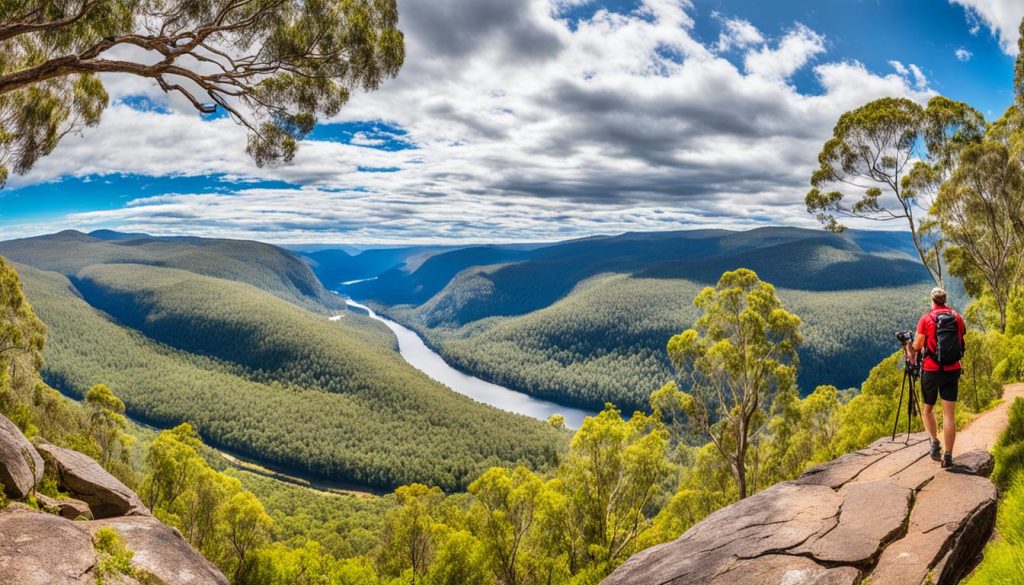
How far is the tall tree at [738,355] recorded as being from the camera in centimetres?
2328

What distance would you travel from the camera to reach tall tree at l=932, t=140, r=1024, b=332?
27391mm

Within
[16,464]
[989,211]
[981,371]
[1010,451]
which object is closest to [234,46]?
[16,464]

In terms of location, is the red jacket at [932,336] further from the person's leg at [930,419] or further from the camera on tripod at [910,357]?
the person's leg at [930,419]

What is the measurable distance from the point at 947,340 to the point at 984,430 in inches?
187

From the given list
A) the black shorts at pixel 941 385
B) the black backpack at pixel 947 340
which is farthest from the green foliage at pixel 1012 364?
the black backpack at pixel 947 340

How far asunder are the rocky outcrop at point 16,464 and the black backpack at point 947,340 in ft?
72.2

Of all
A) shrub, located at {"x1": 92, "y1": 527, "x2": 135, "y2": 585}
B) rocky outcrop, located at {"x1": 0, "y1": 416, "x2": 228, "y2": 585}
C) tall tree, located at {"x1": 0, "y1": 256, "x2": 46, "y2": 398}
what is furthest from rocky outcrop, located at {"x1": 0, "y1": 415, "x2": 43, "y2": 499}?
tall tree, located at {"x1": 0, "y1": 256, "x2": 46, "y2": 398}

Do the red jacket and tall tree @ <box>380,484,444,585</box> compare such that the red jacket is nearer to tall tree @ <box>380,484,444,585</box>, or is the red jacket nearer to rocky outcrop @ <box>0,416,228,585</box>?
rocky outcrop @ <box>0,416,228,585</box>

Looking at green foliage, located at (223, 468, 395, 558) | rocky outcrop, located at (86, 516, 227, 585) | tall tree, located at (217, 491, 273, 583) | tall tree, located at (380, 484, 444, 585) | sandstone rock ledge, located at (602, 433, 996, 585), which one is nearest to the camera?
sandstone rock ledge, located at (602, 433, 996, 585)

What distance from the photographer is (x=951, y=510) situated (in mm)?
9070

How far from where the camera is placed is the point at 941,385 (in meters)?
11.3

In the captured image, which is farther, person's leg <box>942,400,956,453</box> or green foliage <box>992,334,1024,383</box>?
green foliage <box>992,334,1024,383</box>

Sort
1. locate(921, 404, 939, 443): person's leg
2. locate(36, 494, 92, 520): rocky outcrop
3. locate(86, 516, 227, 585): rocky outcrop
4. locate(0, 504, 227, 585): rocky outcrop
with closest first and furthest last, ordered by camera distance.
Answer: locate(0, 504, 227, 585): rocky outcrop, locate(921, 404, 939, 443): person's leg, locate(86, 516, 227, 585): rocky outcrop, locate(36, 494, 92, 520): rocky outcrop

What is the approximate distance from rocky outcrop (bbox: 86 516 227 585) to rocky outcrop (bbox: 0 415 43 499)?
183 centimetres
